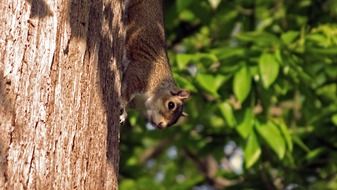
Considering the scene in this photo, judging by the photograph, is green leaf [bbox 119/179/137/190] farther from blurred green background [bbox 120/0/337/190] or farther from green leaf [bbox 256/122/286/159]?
green leaf [bbox 256/122/286/159]

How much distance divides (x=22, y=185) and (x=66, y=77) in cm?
36

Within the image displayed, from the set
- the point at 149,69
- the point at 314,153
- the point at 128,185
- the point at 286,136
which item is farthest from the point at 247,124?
the point at 149,69

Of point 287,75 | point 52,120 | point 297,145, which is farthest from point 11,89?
point 297,145

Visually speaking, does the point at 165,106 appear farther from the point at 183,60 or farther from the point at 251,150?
the point at 251,150

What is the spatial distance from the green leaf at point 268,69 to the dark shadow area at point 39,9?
1.96 meters

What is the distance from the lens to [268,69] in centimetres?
446

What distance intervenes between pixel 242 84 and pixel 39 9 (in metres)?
2.12

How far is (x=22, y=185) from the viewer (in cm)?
246

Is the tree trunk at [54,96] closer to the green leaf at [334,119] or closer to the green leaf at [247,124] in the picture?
the green leaf at [247,124]

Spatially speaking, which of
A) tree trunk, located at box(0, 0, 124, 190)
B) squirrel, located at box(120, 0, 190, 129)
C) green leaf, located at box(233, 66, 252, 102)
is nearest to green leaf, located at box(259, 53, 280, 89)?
green leaf, located at box(233, 66, 252, 102)

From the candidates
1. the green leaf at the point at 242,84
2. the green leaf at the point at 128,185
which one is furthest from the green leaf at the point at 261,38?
the green leaf at the point at 128,185

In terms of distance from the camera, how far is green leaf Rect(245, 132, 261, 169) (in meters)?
4.85

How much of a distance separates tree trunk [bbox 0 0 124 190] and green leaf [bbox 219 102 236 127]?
6.73 feet

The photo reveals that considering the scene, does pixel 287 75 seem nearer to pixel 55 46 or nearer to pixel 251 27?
pixel 251 27
